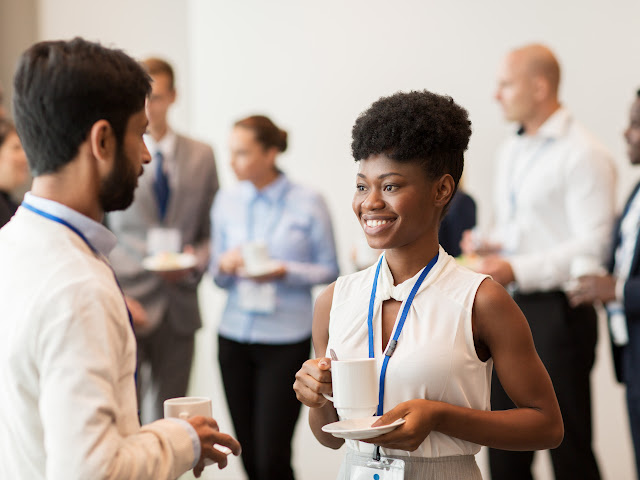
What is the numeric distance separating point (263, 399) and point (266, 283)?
0.58 m

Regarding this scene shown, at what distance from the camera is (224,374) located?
12.6 ft

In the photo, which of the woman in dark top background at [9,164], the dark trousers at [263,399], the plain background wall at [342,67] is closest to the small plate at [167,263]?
the dark trousers at [263,399]

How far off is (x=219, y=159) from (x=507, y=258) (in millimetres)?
3187

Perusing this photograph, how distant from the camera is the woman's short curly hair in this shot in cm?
162

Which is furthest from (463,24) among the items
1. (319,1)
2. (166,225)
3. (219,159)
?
(166,225)

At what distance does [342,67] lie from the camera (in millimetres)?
5660

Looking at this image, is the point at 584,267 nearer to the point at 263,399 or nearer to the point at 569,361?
Result: the point at 569,361

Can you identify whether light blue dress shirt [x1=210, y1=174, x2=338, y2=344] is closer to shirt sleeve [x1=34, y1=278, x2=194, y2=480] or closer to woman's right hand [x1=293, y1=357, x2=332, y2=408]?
woman's right hand [x1=293, y1=357, x2=332, y2=408]

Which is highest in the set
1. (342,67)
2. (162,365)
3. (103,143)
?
(342,67)

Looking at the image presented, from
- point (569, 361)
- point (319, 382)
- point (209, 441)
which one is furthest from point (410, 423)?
point (569, 361)

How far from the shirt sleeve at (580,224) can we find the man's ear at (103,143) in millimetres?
2339

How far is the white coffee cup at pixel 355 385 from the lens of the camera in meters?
1.41

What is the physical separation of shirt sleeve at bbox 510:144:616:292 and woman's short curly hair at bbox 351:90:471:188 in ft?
5.68

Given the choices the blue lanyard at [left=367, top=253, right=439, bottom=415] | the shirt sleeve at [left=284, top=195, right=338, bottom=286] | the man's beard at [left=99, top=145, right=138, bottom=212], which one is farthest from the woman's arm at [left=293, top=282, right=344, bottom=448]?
the shirt sleeve at [left=284, top=195, right=338, bottom=286]
